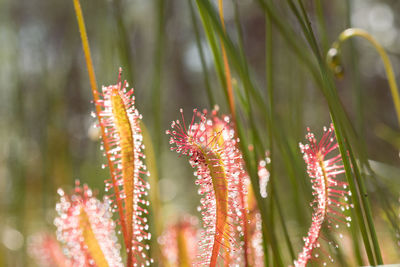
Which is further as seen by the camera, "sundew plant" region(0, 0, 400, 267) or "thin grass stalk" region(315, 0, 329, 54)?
"thin grass stalk" region(315, 0, 329, 54)

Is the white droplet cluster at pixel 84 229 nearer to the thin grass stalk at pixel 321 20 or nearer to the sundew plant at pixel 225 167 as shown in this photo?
the sundew plant at pixel 225 167

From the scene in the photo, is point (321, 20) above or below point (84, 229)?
above

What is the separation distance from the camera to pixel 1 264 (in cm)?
105

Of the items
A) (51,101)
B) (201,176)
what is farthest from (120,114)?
(51,101)

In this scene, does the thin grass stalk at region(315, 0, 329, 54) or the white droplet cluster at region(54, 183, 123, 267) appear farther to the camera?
the thin grass stalk at region(315, 0, 329, 54)

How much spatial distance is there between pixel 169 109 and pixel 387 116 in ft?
9.91

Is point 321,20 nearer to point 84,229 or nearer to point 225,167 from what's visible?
point 225,167

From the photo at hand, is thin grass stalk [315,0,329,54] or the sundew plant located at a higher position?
thin grass stalk [315,0,329,54]

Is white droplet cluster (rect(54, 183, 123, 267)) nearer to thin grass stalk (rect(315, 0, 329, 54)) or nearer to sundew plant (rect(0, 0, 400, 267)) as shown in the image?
sundew plant (rect(0, 0, 400, 267))

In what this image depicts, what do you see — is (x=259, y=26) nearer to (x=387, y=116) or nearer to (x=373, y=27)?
(x=373, y=27)

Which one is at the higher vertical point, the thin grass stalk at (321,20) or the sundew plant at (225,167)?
the thin grass stalk at (321,20)

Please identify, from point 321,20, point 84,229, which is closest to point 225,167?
point 84,229

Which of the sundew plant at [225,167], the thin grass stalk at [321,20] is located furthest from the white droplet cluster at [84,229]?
the thin grass stalk at [321,20]

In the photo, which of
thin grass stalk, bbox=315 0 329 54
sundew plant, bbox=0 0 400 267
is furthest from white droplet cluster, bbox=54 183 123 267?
thin grass stalk, bbox=315 0 329 54
